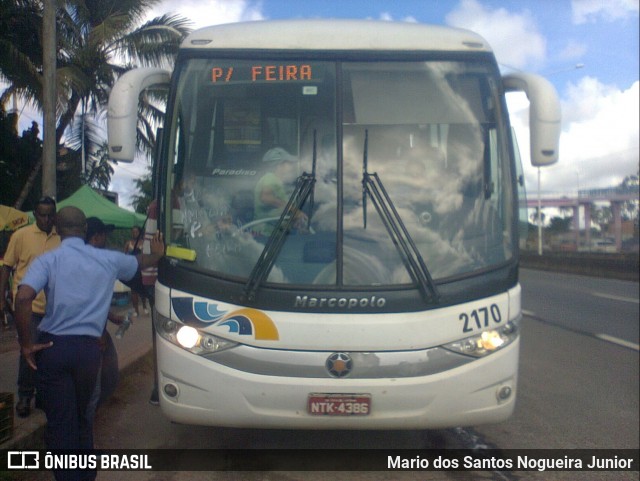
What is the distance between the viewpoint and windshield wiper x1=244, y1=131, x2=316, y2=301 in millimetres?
4504

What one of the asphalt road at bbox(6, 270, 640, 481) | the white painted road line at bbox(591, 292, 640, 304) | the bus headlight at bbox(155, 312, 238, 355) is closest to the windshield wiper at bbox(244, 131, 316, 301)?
the bus headlight at bbox(155, 312, 238, 355)

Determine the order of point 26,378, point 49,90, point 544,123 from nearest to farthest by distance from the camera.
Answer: point 544,123
point 26,378
point 49,90

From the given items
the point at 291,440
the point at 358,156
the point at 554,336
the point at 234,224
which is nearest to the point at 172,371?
the point at 234,224

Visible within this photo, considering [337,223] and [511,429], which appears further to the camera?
[511,429]

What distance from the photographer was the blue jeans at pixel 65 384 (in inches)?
161

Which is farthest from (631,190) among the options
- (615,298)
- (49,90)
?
(49,90)

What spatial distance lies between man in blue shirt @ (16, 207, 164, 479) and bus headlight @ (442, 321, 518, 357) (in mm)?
2186

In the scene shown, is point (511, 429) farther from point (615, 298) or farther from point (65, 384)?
point (615, 298)

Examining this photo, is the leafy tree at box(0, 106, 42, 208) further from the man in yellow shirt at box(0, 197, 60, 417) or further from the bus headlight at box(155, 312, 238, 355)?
the bus headlight at box(155, 312, 238, 355)

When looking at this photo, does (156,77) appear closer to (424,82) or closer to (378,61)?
(378,61)

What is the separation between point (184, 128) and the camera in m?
5.01

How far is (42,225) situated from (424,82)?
3.26m

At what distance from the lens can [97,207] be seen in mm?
15180

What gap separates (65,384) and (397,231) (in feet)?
7.34
